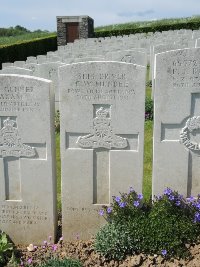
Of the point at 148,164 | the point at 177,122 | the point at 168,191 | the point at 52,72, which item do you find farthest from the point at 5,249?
the point at 52,72

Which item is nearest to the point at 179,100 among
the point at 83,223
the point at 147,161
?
the point at 83,223

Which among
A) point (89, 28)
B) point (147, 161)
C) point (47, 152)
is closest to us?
point (47, 152)

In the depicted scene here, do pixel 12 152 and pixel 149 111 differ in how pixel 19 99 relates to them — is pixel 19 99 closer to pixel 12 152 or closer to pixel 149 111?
pixel 12 152

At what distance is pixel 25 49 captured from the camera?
76.8ft

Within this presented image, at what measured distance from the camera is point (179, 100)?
3992mm

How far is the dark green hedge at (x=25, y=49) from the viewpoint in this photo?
20.2 m

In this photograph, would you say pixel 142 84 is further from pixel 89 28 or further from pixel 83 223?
pixel 89 28

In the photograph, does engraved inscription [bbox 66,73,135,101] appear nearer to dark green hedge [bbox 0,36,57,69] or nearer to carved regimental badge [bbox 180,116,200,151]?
carved regimental badge [bbox 180,116,200,151]

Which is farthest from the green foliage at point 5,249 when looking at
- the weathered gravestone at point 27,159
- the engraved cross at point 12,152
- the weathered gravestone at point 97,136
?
the weathered gravestone at point 97,136

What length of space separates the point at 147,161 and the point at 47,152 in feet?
8.91

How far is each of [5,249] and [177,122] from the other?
2172 millimetres

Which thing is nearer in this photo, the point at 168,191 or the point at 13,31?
the point at 168,191

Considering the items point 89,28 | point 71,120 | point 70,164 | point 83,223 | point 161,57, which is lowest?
point 83,223

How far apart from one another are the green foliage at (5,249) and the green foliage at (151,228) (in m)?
0.91
